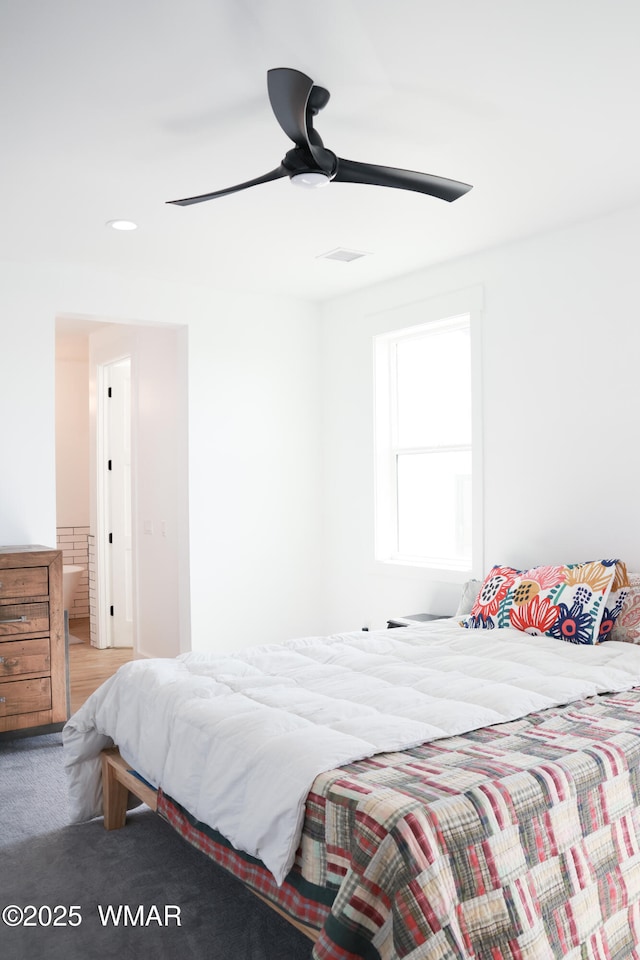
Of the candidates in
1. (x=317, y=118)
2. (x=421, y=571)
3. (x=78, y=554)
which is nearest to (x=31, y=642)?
(x=421, y=571)

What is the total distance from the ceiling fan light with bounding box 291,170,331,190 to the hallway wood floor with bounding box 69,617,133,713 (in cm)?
348

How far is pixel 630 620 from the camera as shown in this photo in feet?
10.9

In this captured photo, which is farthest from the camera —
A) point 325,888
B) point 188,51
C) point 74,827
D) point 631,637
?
point 631,637

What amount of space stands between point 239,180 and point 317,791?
2.54 meters

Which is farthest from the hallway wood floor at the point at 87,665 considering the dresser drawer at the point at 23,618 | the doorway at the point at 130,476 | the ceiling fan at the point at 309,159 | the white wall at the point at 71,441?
the ceiling fan at the point at 309,159

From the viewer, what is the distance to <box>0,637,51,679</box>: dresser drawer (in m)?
3.83

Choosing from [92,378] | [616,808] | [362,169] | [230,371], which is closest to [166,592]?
[230,371]

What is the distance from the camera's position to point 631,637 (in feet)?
10.8

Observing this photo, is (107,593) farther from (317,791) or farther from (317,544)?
(317,791)

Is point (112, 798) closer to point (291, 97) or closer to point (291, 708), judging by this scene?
point (291, 708)

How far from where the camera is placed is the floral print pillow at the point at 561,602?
3.33m

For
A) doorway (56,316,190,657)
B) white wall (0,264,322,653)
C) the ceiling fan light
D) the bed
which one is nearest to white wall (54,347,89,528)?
doorway (56,316,190,657)

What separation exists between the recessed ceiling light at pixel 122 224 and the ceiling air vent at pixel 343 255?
1085 mm

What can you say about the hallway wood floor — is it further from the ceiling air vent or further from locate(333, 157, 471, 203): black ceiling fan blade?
locate(333, 157, 471, 203): black ceiling fan blade
